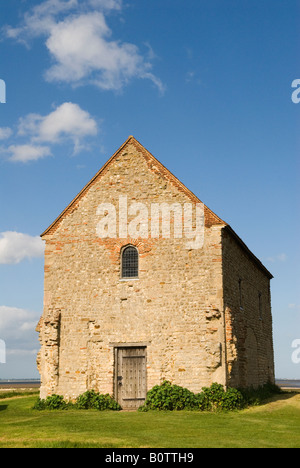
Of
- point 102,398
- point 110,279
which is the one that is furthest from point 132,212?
point 102,398

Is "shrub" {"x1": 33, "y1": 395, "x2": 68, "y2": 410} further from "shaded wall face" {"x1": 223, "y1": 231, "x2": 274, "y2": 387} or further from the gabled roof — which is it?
the gabled roof

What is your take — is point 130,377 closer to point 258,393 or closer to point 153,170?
point 258,393

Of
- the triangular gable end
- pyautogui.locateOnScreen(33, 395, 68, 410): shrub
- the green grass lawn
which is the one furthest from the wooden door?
the triangular gable end

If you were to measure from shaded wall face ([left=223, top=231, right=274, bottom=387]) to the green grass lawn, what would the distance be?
2.55m

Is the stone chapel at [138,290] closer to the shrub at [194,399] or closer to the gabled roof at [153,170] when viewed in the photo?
the gabled roof at [153,170]

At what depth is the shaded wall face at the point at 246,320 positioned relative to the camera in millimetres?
18938

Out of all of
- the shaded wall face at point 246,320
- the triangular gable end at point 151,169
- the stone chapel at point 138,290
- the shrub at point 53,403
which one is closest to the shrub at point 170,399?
the stone chapel at point 138,290

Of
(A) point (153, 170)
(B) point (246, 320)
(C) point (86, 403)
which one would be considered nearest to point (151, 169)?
(A) point (153, 170)

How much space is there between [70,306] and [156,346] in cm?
386

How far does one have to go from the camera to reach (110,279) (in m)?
19.7

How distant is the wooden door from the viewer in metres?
18.6

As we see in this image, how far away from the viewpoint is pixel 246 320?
879 inches

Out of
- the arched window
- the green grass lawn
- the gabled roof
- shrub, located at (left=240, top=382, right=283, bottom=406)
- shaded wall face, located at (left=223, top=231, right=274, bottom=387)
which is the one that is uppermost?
the gabled roof

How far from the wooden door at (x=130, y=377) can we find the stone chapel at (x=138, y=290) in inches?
1.5
